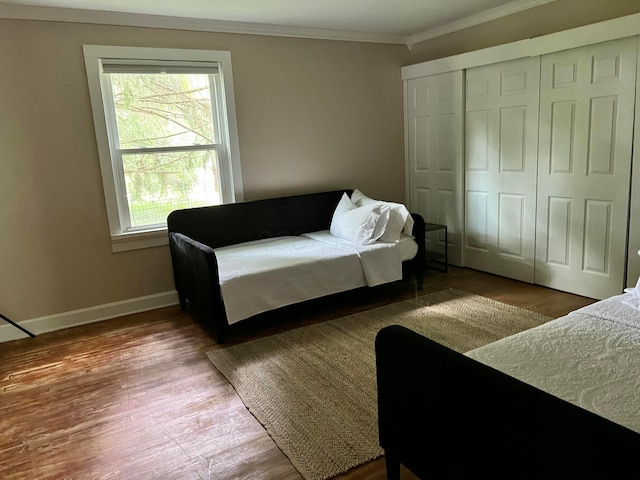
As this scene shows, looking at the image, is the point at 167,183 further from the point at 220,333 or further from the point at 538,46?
the point at 538,46

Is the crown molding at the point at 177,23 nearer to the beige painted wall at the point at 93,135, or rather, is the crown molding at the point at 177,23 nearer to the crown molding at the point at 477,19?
the beige painted wall at the point at 93,135

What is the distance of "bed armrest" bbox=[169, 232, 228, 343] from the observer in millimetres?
3049

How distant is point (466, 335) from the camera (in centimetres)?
311

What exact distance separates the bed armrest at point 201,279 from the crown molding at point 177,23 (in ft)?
5.45

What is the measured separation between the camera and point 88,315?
3738 mm

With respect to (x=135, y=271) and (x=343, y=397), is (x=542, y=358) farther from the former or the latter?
(x=135, y=271)

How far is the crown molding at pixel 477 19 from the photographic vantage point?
3793 millimetres

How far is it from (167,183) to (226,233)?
646 mm

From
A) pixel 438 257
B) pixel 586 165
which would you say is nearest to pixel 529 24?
pixel 586 165

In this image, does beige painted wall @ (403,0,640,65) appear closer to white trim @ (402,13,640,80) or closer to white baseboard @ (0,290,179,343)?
white trim @ (402,13,640,80)

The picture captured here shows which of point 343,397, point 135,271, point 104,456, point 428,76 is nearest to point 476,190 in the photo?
point 428,76

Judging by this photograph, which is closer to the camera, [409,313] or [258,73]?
[409,313]

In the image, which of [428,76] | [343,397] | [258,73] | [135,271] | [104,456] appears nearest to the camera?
[104,456]

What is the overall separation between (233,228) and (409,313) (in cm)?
165
